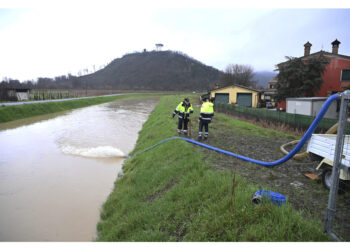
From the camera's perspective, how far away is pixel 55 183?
742 centimetres

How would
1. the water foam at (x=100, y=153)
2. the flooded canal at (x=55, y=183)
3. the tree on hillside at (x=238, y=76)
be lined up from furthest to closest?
1. the tree on hillside at (x=238, y=76)
2. the water foam at (x=100, y=153)
3. the flooded canal at (x=55, y=183)

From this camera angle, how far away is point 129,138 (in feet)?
45.0

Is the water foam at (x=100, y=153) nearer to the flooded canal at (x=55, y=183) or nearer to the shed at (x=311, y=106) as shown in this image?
the flooded canal at (x=55, y=183)

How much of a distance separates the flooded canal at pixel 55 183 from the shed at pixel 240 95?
2408cm

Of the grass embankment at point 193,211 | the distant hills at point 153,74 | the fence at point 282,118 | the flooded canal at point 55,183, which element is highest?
the distant hills at point 153,74

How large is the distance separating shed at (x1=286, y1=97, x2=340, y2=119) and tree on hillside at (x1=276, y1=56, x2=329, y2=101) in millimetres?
4842

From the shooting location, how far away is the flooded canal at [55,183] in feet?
16.9

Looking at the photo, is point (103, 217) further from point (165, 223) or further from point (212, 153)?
point (212, 153)

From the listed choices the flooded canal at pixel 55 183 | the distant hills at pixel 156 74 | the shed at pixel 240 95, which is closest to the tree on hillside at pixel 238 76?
the shed at pixel 240 95

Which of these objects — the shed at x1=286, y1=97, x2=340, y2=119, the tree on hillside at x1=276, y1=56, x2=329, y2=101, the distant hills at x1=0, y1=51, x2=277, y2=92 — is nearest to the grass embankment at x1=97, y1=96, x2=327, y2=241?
the shed at x1=286, y1=97, x2=340, y2=119

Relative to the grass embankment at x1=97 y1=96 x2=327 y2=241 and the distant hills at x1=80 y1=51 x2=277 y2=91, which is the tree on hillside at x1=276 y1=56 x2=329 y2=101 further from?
the distant hills at x1=80 y1=51 x2=277 y2=91

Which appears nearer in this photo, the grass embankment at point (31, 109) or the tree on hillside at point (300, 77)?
the grass embankment at point (31, 109)

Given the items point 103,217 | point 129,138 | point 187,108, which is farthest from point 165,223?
point 129,138

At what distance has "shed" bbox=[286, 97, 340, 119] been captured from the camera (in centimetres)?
1767
